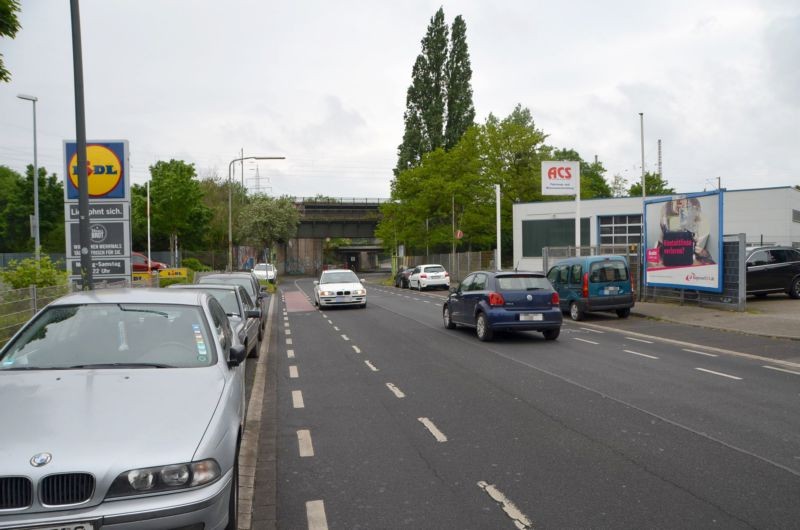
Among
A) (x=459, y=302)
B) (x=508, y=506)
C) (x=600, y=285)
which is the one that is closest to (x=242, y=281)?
(x=459, y=302)

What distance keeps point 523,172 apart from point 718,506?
154 feet

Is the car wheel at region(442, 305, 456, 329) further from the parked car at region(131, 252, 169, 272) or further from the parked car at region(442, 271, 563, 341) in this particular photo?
the parked car at region(131, 252, 169, 272)

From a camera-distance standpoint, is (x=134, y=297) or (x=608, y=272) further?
(x=608, y=272)

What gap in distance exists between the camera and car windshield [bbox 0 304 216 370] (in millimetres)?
4859

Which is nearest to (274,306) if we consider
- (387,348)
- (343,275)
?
(343,275)

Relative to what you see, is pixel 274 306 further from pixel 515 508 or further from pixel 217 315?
pixel 515 508

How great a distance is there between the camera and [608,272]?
61.6ft

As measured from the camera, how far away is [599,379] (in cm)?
984

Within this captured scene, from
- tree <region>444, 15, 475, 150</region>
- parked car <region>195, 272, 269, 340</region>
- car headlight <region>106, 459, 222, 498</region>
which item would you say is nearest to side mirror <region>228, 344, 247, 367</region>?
car headlight <region>106, 459, 222, 498</region>

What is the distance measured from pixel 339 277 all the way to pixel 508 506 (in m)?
22.4

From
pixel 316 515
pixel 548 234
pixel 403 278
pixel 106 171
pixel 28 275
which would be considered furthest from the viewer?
pixel 548 234

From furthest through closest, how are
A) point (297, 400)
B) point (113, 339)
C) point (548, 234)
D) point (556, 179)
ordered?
1. point (548, 234)
2. point (556, 179)
3. point (297, 400)
4. point (113, 339)

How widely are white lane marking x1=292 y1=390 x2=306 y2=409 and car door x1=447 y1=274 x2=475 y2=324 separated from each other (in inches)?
285

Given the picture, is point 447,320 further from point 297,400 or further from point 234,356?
point 234,356
